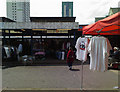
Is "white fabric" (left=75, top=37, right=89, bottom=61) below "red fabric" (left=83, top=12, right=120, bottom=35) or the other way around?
below

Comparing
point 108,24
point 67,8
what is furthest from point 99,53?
point 67,8

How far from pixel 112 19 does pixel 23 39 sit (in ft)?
48.0

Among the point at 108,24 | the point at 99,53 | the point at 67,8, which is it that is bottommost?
the point at 99,53

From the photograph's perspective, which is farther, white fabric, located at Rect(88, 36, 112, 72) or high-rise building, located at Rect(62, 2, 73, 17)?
high-rise building, located at Rect(62, 2, 73, 17)

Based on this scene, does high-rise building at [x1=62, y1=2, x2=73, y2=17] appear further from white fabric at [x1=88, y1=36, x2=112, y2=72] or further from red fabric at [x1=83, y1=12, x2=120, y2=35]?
white fabric at [x1=88, y1=36, x2=112, y2=72]

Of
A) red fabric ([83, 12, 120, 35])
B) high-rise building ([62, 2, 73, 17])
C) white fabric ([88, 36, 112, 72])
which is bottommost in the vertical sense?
white fabric ([88, 36, 112, 72])

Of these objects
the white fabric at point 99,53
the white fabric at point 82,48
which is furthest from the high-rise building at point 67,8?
the white fabric at point 99,53

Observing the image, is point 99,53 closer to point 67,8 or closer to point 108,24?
point 108,24

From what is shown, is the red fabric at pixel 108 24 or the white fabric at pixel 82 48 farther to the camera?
the white fabric at pixel 82 48

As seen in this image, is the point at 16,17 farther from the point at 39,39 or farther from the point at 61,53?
the point at 61,53

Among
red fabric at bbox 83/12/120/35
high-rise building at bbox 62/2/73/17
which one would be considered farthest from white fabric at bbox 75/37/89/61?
high-rise building at bbox 62/2/73/17

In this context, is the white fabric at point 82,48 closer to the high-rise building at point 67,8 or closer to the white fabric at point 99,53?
the white fabric at point 99,53

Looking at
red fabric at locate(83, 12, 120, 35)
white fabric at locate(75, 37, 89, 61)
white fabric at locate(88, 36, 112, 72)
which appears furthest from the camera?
white fabric at locate(75, 37, 89, 61)

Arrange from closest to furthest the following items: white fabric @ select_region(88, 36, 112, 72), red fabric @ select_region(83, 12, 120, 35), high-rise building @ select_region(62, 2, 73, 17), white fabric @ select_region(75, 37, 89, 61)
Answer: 1. red fabric @ select_region(83, 12, 120, 35)
2. white fabric @ select_region(88, 36, 112, 72)
3. white fabric @ select_region(75, 37, 89, 61)
4. high-rise building @ select_region(62, 2, 73, 17)
